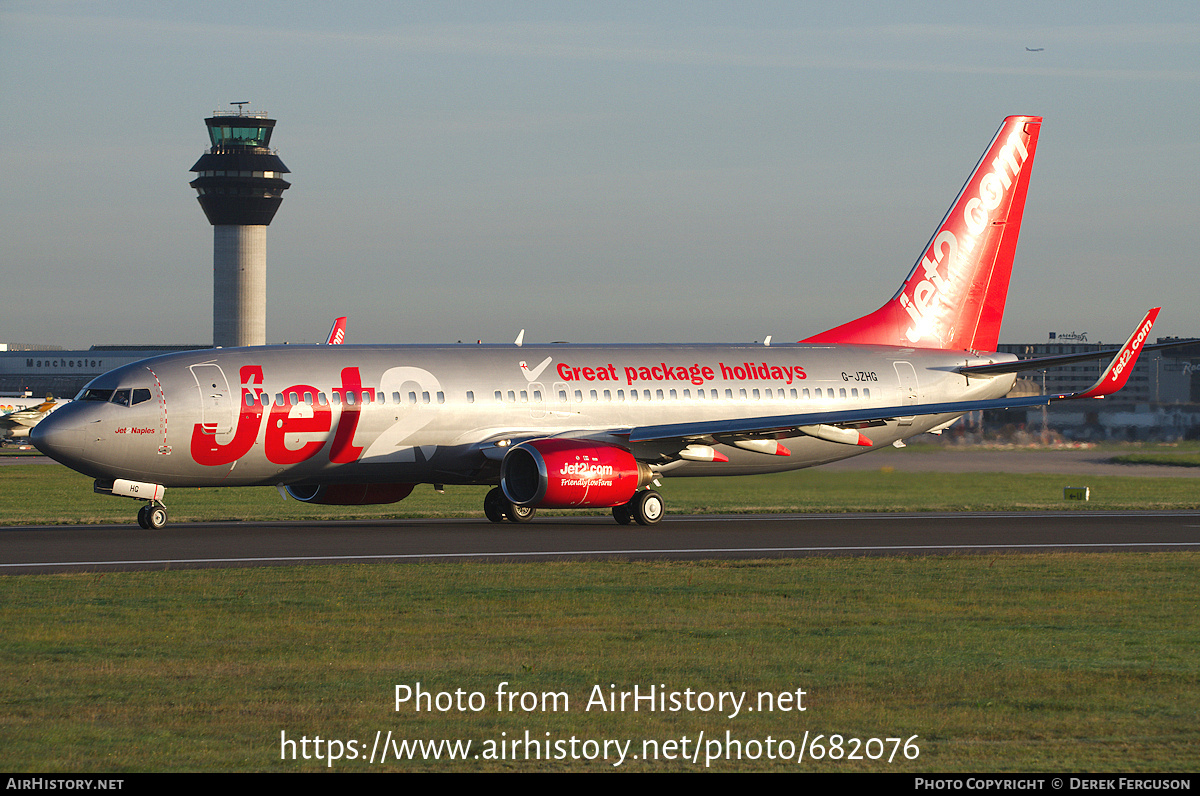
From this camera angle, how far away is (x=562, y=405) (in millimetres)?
34531

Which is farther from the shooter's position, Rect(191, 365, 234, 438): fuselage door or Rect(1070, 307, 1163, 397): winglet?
Rect(1070, 307, 1163, 397): winglet

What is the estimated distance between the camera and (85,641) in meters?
15.4

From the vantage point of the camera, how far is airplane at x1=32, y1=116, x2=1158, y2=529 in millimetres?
30797

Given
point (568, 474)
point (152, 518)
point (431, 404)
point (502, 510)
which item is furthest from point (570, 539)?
point (152, 518)

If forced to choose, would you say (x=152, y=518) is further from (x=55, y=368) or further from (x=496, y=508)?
(x=55, y=368)

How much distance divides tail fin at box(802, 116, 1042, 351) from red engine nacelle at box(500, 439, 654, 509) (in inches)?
435

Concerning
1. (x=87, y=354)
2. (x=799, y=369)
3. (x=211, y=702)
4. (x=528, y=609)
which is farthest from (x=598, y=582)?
(x=87, y=354)

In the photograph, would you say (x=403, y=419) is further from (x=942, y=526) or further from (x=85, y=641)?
(x=85, y=641)

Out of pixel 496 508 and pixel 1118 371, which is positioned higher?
pixel 1118 371

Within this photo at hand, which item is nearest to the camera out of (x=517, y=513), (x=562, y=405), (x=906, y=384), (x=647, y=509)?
(x=647, y=509)

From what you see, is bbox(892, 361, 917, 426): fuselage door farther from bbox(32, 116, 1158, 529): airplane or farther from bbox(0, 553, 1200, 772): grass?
bbox(0, 553, 1200, 772): grass

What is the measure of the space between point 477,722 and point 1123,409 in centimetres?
4388

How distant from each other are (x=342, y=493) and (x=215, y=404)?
15.1 feet

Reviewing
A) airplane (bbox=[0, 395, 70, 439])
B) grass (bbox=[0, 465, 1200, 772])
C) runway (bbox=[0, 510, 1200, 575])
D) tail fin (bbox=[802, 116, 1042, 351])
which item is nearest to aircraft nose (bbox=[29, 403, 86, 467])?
runway (bbox=[0, 510, 1200, 575])
